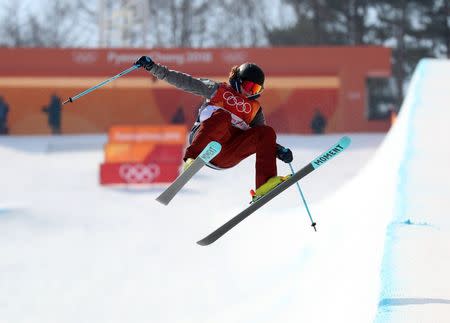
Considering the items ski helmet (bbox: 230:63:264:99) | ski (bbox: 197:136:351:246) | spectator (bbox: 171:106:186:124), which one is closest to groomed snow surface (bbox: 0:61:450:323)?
ski (bbox: 197:136:351:246)

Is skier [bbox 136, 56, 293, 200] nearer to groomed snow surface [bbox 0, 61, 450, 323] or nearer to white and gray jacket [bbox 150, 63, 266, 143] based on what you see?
white and gray jacket [bbox 150, 63, 266, 143]

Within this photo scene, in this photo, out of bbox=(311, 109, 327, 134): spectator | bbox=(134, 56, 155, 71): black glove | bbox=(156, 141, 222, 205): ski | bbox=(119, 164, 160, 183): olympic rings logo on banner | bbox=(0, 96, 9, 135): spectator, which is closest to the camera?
→ bbox=(134, 56, 155, 71): black glove

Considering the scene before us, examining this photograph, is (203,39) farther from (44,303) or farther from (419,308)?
(419,308)

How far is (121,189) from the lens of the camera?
60.3ft

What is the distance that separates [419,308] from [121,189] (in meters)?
14.6

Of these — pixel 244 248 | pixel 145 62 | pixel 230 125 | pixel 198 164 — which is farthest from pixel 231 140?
pixel 244 248

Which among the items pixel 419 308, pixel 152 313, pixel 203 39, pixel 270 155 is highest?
pixel 203 39

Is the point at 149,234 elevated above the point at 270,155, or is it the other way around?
the point at 270,155

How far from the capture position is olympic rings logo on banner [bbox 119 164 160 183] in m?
18.7

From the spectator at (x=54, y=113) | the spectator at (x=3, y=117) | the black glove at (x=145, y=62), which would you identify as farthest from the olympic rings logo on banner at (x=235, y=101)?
the spectator at (x=3, y=117)

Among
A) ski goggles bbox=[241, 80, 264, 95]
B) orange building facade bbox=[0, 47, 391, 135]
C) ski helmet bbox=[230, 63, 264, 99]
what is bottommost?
ski goggles bbox=[241, 80, 264, 95]

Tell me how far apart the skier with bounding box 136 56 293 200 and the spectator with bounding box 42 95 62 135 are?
2570cm

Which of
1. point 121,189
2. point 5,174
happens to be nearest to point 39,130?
point 5,174

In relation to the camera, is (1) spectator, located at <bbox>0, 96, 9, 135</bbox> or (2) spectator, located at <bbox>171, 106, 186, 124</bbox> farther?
(1) spectator, located at <bbox>0, 96, 9, 135</bbox>
